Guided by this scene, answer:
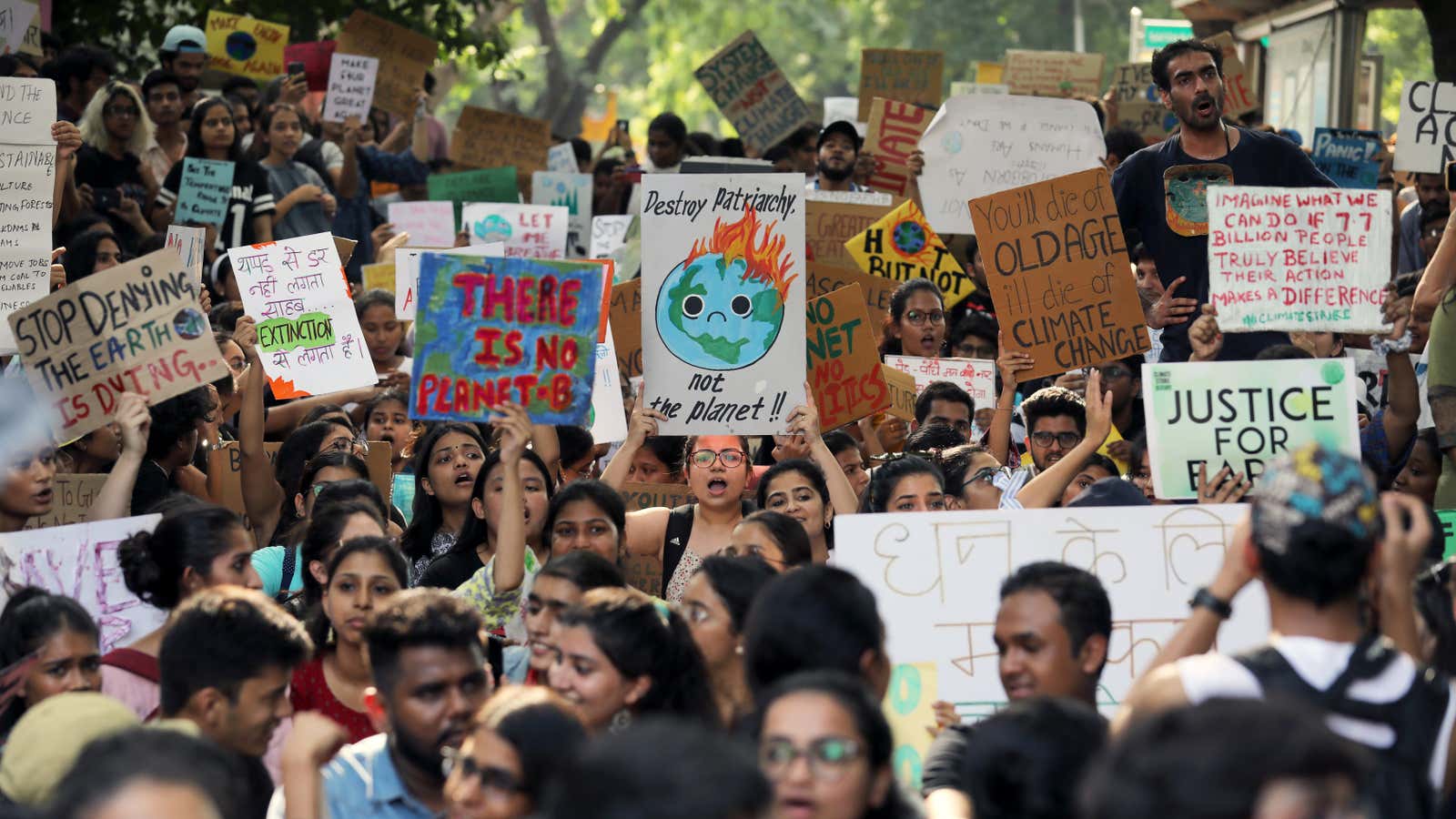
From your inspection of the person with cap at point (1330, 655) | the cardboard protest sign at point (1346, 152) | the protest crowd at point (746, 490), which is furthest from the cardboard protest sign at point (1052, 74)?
the person with cap at point (1330, 655)

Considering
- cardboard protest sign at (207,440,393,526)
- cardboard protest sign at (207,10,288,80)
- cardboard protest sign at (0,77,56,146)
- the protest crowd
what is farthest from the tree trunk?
cardboard protest sign at (0,77,56,146)

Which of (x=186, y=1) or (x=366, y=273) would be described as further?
(x=186, y=1)

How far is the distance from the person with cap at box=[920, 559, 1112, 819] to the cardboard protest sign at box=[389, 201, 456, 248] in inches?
364

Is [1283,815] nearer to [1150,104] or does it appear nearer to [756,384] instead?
[756,384]

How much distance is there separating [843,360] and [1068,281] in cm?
107

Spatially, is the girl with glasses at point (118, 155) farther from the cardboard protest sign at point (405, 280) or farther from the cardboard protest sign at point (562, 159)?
the cardboard protest sign at point (562, 159)

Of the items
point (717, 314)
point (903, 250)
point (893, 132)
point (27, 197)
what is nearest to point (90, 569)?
point (27, 197)

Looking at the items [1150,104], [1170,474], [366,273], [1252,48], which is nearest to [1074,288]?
[1170,474]

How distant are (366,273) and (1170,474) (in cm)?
615

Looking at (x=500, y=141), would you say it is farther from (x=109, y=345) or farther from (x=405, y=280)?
(x=109, y=345)

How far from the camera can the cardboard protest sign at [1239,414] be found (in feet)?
19.3

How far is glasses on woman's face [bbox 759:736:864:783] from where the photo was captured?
11.6 feet

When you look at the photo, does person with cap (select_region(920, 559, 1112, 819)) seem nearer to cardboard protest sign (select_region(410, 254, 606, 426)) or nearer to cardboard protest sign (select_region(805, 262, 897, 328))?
cardboard protest sign (select_region(410, 254, 606, 426))

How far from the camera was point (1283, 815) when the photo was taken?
8.22 feet
